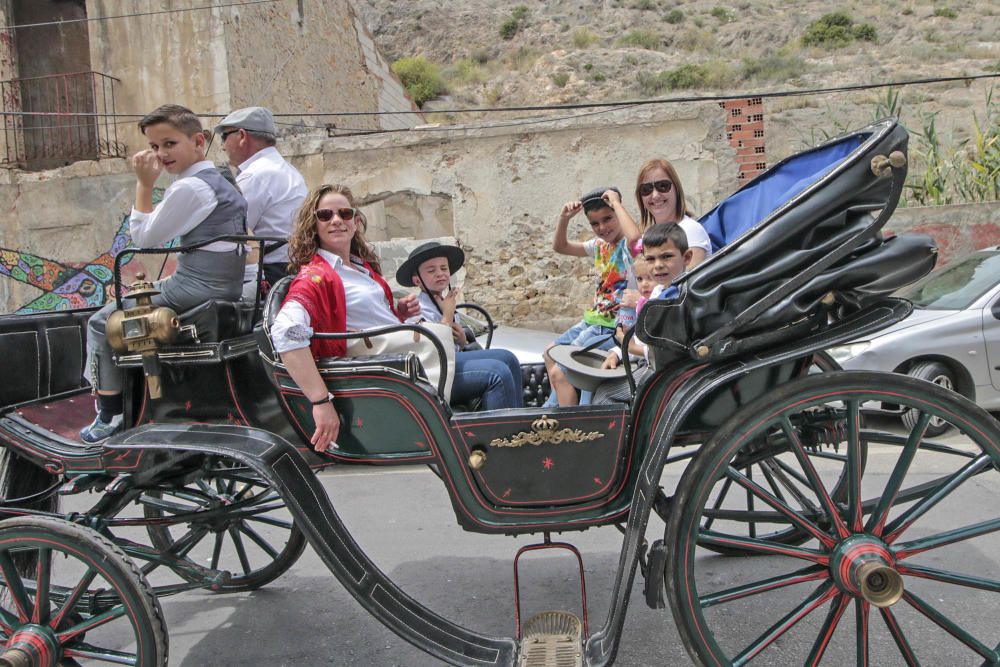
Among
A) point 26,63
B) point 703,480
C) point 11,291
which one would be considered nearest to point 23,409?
point 703,480

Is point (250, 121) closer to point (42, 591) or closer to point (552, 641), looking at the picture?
point (42, 591)

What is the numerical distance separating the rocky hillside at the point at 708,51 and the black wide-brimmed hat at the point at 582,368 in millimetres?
20535

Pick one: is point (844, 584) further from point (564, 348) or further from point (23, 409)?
point (23, 409)

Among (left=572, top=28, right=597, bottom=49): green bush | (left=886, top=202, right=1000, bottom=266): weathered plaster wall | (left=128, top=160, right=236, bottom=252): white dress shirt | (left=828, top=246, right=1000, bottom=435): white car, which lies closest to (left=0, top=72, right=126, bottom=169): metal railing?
(left=128, top=160, right=236, bottom=252): white dress shirt

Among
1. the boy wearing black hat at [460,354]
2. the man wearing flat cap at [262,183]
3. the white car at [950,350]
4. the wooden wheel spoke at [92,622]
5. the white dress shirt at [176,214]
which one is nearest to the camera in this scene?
the wooden wheel spoke at [92,622]

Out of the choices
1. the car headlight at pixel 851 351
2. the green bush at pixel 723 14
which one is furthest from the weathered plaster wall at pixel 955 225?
the green bush at pixel 723 14

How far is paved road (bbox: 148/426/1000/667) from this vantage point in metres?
2.86

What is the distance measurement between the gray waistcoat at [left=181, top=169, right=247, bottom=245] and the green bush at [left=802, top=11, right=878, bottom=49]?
34105 millimetres

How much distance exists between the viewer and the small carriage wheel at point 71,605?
89.8 inches

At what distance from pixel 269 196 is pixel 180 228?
1.82 ft

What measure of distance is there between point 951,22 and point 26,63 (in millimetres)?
35892

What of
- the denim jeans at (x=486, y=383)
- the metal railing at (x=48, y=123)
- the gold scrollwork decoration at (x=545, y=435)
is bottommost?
the gold scrollwork decoration at (x=545, y=435)

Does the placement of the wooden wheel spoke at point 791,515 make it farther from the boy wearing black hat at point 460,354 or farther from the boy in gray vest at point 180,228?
the boy in gray vest at point 180,228

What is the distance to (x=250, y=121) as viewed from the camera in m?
3.17
